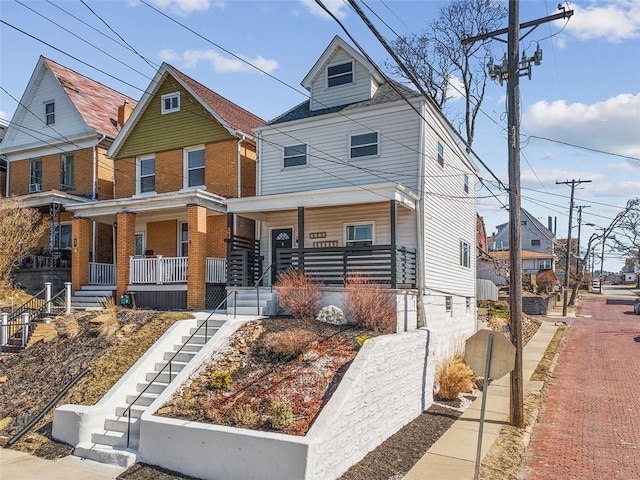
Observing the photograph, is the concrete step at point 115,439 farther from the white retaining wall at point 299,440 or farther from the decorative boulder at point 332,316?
the decorative boulder at point 332,316

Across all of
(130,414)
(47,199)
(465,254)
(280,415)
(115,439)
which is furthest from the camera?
(465,254)

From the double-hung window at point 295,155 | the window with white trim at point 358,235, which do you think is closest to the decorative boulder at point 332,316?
the window with white trim at point 358,235

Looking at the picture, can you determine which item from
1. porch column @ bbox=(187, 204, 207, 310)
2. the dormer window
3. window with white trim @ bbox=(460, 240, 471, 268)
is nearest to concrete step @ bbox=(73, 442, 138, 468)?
porch column @ bbox=(187, 204, 207, 310)

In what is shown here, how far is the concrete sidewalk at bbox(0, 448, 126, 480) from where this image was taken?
8.23 metres

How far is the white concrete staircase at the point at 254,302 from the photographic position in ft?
47.8

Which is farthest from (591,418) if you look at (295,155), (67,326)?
(67,326)

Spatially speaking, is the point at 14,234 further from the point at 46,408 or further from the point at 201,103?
the point at 46,408

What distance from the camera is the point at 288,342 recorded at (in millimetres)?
10852

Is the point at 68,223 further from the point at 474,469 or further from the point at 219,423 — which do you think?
the point at 474,469

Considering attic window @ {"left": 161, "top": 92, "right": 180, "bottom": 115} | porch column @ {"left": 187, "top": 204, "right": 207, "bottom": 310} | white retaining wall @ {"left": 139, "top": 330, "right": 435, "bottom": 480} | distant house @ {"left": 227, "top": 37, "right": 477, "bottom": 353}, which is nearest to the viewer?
white retaining wall @ {"left": 139, "top": 330, "right": 435, "bottom": 480}

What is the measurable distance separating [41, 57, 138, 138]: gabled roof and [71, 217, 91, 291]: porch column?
5.32m

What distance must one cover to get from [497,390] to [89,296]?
47.4ft

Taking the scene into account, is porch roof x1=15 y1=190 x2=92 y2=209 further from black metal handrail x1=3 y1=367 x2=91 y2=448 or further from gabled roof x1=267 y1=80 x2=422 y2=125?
black metal handrail x1=3 y1=367 x2=91 y2=448

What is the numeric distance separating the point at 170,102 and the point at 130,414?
14.5 m
